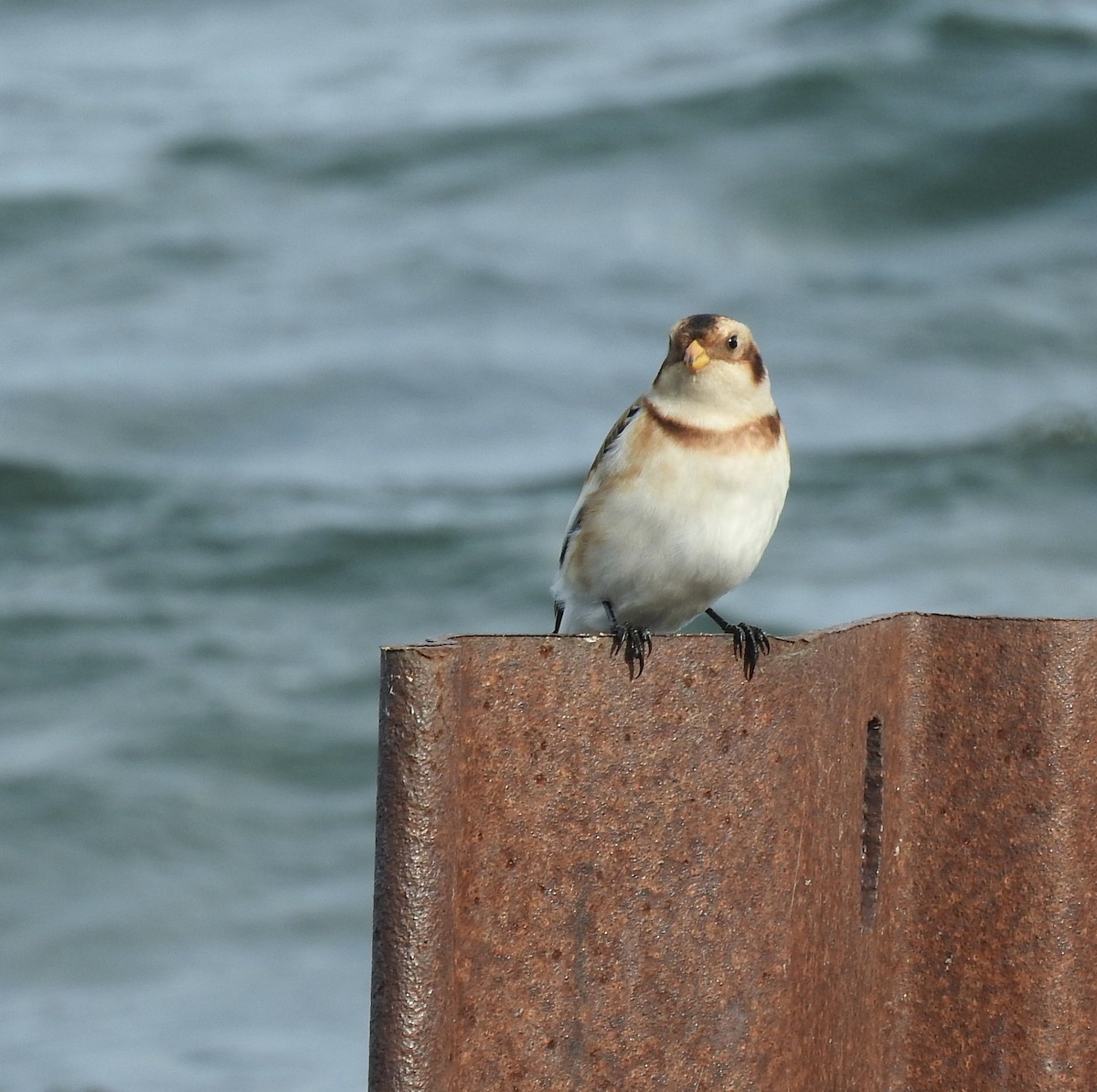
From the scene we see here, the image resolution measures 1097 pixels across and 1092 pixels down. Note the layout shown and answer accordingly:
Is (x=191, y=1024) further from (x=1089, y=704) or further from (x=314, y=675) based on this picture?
(x=1089, y=704)

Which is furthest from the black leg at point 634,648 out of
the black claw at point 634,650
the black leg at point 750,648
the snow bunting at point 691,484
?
the snow bunting at point 691,484

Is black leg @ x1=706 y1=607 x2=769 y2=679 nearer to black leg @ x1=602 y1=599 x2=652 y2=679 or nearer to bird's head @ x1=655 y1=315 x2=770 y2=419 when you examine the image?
black leg @ x1=602 y1=599 x2=652 y2=679

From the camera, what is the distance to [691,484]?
15.5ft

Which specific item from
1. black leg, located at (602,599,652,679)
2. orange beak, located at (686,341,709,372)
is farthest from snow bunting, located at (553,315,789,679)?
black leg, located at (602,599,652,679)

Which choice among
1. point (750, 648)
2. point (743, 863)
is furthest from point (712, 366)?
point (743, 863)

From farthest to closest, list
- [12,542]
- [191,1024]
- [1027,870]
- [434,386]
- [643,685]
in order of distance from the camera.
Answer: [434,386] < [12,542] < [191,1024] < [1027,870] < [643,685]

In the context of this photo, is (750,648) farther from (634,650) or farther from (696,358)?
(696,358)

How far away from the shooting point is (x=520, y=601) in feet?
43.5

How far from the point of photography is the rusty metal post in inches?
112

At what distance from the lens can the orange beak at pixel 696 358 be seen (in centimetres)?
476

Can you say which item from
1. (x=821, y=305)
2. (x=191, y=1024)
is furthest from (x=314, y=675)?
(x=821, y=305)

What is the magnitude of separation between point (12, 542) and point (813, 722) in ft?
38.5

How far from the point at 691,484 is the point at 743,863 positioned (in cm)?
176

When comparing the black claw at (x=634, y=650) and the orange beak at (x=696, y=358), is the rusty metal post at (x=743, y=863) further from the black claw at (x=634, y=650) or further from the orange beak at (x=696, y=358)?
Result: the orange beak at (x=696, y=358)
